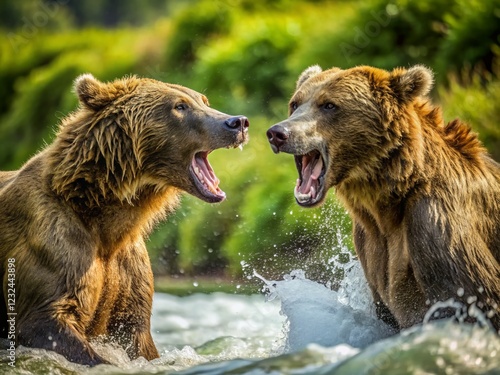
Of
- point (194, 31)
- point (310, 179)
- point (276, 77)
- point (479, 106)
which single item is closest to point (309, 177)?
point (310, 179)

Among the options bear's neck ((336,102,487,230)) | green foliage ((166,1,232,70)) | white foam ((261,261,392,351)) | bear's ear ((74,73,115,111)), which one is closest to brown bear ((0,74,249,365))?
bear's ear ((74,73,115,111))

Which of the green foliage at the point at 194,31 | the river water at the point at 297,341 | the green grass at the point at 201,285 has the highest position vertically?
the green foliage at the point at 194,31

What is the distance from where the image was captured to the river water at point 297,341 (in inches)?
219

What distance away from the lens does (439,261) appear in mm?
6266

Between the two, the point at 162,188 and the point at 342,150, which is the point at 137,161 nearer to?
the point at 162,188

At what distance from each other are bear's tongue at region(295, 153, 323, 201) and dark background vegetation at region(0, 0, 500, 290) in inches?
71.4

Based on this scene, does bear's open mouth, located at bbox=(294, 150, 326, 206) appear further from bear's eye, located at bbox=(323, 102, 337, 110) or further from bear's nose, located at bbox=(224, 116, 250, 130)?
bear's nose, located at bbox=(224, 116, 250, 130)

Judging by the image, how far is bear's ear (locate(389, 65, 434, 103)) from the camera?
6625 millimetres

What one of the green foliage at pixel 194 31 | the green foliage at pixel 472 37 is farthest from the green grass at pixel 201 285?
the green foliage at pixel 194 31

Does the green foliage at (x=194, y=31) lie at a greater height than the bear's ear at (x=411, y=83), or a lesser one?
greater

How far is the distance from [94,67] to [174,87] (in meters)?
16.1

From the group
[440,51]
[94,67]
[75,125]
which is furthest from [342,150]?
[94,67]

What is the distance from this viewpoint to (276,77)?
16484 millimetres

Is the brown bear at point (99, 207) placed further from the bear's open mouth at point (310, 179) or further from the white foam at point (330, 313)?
the white foam at point (330, 313)
